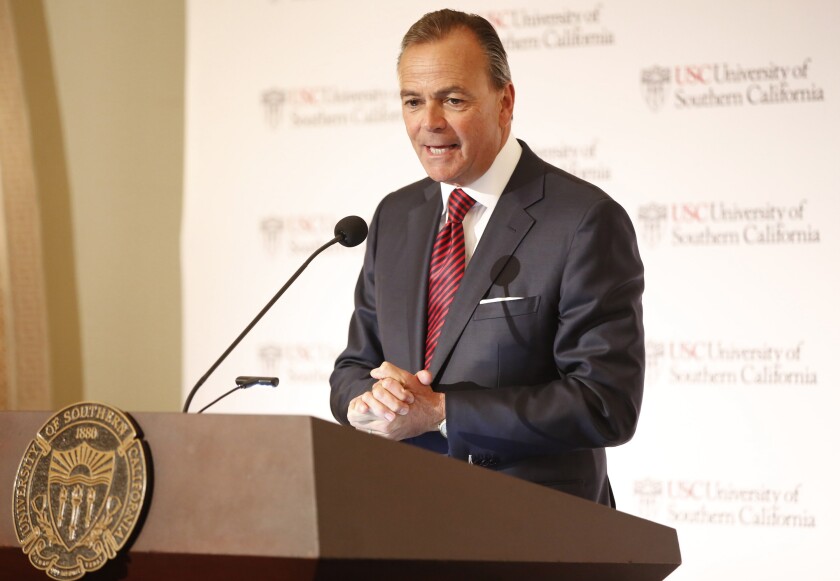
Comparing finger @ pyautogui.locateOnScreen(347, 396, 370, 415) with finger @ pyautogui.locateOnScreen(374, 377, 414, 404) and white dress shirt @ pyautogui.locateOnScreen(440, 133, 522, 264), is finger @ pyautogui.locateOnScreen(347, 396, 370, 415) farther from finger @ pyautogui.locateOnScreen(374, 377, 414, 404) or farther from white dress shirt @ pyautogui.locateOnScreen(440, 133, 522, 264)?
white dress shirt @ pyautogui.locateOnScreen(440, 133, 522, 264)

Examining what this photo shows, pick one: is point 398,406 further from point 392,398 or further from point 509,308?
point 509,308

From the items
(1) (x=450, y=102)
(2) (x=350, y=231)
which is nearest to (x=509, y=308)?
(2) (x=350, y=231)

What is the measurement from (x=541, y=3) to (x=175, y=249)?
2.10m

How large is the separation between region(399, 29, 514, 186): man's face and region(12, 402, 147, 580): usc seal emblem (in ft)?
3.88

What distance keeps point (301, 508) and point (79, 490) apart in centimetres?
34

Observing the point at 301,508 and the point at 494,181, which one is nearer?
the point at 301,508

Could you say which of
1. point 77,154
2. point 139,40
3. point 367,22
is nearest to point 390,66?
point 367,22

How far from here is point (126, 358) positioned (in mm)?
4926

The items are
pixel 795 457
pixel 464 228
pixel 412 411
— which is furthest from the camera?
pixel 795 457

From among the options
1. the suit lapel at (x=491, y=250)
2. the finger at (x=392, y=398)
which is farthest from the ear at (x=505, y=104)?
the finger at (x=392, y=398)

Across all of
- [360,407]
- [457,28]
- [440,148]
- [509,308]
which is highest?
[457,28]

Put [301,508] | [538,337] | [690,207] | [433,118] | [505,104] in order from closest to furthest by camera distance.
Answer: [301,508]
[538,337]
[433,118]
[505,104]
[690,207]

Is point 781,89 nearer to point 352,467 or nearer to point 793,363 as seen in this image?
point 793,363

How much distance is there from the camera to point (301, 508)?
3.81 feet
